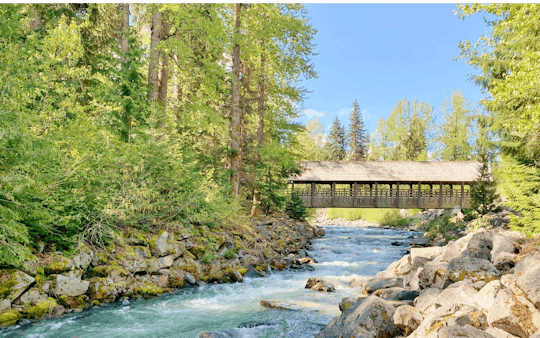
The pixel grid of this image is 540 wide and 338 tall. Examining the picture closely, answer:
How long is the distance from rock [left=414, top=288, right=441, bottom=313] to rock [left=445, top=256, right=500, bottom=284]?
0.48 metres

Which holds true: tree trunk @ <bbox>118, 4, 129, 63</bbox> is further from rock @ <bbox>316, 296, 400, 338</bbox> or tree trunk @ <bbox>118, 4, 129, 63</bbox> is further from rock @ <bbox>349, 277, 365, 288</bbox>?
rock @ <bbox>316, 296, 400, 338</bbox>

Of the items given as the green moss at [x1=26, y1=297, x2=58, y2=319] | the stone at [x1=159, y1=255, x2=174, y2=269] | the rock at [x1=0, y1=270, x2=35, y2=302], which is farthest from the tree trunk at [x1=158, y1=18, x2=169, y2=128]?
the green moss at [x1=26, y1=297, x2=58, y2=319]

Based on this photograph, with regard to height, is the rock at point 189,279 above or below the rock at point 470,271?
below

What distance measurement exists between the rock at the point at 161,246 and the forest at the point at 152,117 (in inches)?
20.2

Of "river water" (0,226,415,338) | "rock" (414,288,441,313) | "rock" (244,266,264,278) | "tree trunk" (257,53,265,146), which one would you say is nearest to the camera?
"rock" (414,288,441,313)

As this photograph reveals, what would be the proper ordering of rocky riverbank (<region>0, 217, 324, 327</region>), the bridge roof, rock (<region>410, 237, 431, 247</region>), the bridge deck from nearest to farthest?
rocky riverbank (<region>0, 217, 324, 327</region>), rock (<region>410, 237, 431, 247</region>), the bridge roof, the bridge deck

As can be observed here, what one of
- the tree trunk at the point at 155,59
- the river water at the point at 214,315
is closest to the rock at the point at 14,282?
the river water at the point at 214,315

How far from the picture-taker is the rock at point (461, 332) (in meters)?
3.38

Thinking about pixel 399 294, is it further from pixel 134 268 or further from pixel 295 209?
pixel 295 209

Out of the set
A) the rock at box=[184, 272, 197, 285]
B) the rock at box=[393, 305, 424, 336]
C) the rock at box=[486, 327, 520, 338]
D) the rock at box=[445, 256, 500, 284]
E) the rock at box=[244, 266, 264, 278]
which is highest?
the rock at box=[445, 256, 500, 284]

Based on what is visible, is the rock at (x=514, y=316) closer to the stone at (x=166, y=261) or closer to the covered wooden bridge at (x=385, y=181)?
the stone at (x=166, y=261)

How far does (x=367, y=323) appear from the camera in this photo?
4.53m

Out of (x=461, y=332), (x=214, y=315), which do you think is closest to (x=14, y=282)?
(x=214, y=315)

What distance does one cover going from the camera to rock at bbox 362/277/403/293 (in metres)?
7.45
